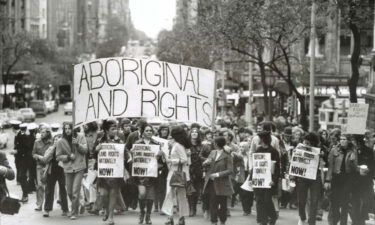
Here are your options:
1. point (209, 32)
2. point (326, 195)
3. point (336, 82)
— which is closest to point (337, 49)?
point (336, 82)

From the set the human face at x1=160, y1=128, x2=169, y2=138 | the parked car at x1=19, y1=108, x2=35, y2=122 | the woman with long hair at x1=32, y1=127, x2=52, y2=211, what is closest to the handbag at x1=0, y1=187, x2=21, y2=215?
the human face at x1=160, y1=128, x2=169, y2=138

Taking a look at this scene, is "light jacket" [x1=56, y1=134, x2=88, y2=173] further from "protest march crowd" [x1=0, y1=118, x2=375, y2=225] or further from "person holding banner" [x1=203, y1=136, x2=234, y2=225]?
"person holding banner" [x1=203, y1=136, x2=234, y2=225]

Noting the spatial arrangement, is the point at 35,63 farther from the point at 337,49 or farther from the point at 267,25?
the point at 267,25

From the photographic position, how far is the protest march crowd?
46.5ft

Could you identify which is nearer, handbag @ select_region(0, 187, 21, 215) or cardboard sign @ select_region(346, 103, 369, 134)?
handbag @ select_region(0, 187, 21, 215)

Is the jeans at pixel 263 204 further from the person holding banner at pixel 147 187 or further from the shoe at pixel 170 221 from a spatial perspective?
the person holding banner at pixel 147 187

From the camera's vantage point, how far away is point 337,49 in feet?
175

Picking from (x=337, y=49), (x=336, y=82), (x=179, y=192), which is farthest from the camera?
(x=337, y=49)

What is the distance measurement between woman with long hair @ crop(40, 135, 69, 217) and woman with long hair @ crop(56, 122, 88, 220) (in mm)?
251

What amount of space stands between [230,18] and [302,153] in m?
13.3

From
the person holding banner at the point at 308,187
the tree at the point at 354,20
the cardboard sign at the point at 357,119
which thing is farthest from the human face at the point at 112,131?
the tree at the point at 354,20

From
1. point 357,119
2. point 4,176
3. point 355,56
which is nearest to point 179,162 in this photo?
point 357,119

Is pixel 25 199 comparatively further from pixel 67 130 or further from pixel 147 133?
pixel 147 133

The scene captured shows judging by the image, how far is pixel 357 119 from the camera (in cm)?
1691
